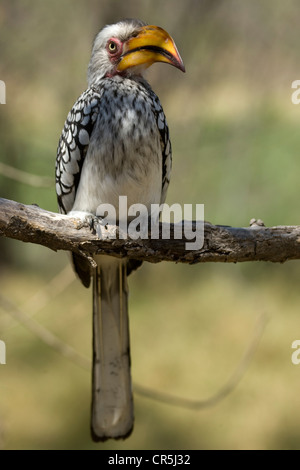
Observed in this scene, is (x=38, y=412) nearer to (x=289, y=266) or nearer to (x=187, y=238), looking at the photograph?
(x=187, y=238)

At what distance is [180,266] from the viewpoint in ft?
15.2

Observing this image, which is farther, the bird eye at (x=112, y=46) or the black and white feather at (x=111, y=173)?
the bird eye at (x=112, y=46)

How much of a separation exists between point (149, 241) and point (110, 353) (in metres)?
0.59

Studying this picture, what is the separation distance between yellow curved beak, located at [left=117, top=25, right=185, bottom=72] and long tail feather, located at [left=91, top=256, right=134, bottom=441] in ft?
2.49

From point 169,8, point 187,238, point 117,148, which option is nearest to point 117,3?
point 169,8

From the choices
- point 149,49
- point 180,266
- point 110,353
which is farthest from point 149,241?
point 180,266

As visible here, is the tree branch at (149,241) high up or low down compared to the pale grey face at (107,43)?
down

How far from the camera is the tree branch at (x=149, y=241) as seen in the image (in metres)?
1.71

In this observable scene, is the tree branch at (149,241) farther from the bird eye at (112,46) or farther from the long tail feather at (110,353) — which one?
the bird eye at (112,46)

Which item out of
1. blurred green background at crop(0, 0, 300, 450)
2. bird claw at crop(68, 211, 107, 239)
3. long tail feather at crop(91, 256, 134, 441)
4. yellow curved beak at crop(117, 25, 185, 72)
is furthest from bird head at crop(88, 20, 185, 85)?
blurred green background at crop(0, 0, 300, 450)

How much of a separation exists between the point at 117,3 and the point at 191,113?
2.76 feet

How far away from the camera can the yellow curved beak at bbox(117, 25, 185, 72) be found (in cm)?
195

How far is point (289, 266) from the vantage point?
456 cm

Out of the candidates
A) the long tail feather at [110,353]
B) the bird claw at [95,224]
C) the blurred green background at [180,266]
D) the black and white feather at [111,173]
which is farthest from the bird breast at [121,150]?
the blurred green background at [180,266]
